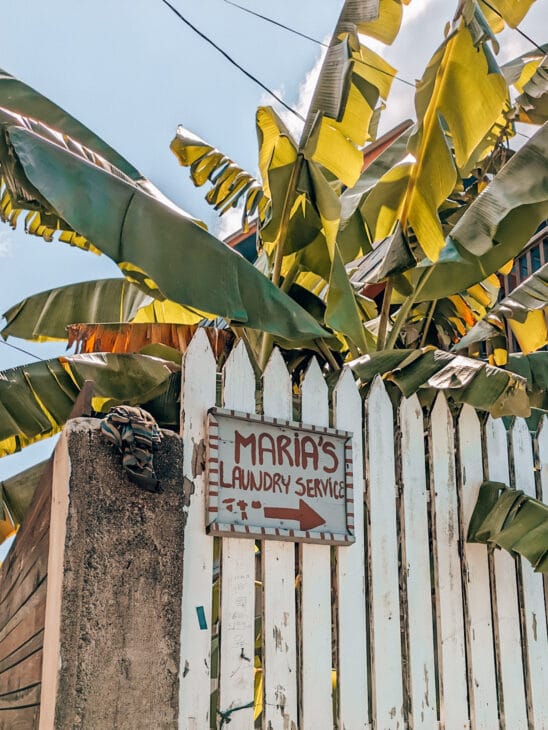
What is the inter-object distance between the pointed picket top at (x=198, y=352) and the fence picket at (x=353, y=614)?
2.02 ft

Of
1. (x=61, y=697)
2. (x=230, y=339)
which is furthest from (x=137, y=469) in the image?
(x=230, y=339)

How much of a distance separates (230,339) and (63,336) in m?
1.19

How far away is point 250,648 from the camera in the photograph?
3.17 meters

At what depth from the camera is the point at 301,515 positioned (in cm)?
339

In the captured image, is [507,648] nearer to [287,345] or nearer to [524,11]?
[287,345]

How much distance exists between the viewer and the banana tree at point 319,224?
3.52 meters

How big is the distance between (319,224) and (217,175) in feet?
7.17

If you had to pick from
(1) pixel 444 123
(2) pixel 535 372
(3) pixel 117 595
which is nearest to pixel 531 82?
(1) pixel 444 123

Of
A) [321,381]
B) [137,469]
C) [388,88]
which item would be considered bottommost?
[137,469]

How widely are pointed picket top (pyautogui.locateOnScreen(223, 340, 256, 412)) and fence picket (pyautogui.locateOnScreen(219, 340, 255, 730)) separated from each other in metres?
0.51

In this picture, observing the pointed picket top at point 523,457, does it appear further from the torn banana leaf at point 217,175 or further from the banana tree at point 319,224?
the torn banana leaf at point 217,175

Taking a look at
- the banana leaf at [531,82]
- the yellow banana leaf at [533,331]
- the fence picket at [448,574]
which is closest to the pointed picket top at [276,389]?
the fence picket at [448,574]

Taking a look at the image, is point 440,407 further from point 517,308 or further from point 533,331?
point 533,331

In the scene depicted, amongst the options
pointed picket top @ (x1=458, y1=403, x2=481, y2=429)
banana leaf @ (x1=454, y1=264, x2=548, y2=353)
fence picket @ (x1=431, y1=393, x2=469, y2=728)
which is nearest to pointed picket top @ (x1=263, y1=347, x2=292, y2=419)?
fence picket @ (x1=431, y1=393, x2=469, y2=728)
